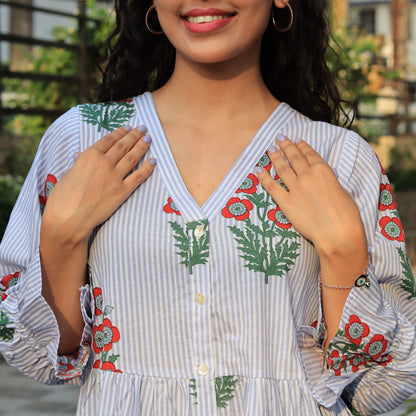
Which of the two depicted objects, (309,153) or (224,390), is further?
(309,153)

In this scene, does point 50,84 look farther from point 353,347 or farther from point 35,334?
point 353,347

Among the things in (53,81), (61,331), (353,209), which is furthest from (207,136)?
(53,81)

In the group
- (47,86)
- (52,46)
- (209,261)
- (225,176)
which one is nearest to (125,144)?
(225,176)

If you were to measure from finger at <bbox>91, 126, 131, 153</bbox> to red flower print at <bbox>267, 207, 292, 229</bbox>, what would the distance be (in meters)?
0.38

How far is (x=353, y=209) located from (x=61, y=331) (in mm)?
690

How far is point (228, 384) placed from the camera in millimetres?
1967

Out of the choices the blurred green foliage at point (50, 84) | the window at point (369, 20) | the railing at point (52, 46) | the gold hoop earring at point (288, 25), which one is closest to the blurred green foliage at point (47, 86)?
the blurred green foliage at point (50, 84)

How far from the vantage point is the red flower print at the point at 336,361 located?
2.01 m

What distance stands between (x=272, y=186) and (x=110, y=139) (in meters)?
0.38

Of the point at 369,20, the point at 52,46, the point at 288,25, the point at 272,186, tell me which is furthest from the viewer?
the point at 369,20

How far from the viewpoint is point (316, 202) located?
6.64 feet

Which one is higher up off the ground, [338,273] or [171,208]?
[171,208]

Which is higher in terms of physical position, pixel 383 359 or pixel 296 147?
pixel 296 147

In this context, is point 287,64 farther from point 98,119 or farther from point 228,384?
point 228,384
